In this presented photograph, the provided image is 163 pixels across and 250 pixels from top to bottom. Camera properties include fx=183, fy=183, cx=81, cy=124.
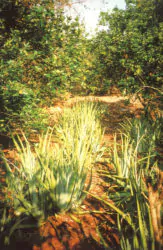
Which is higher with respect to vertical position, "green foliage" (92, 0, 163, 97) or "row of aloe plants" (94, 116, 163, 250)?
"green foliage" (92, 0, 163, 97)

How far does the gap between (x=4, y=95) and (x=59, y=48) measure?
140 cm

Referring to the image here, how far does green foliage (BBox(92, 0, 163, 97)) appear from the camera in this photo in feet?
14.4

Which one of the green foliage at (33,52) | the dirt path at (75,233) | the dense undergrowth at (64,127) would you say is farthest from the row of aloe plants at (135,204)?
the green foliage at (33,52)

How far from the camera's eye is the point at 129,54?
4.70 meters

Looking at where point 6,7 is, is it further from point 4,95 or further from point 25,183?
point 25,183

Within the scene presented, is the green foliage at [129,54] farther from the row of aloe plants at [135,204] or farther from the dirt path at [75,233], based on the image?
the dirt path at [75,233]

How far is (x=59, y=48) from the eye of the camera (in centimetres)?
335

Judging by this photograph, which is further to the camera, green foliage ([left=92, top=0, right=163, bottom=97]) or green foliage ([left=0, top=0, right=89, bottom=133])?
green foliage ([left=92, top=0, right=163, bottom=97])

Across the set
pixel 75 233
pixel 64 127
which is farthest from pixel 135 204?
pixel 64 127

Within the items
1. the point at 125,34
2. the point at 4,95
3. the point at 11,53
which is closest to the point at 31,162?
the point at 4,95

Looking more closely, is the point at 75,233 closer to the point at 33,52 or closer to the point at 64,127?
the point at 64,127

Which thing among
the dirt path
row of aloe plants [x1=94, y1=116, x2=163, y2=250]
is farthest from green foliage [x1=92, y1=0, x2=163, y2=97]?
the dirt path

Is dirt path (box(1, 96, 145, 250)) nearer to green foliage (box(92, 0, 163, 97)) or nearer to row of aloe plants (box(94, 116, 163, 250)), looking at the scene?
row of aloe plants (box(94, 116, 163, 250))

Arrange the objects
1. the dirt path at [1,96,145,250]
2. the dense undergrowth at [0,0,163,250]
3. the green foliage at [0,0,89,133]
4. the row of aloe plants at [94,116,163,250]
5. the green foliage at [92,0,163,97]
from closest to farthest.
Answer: the row of aloe plants at [94,116,163,250], the dirt path at [1,96,145,250], the dense undergrowth at [0,0,163,250], the green foliage at [0,0,89,133], the green foliage at [92,0,163,97]
